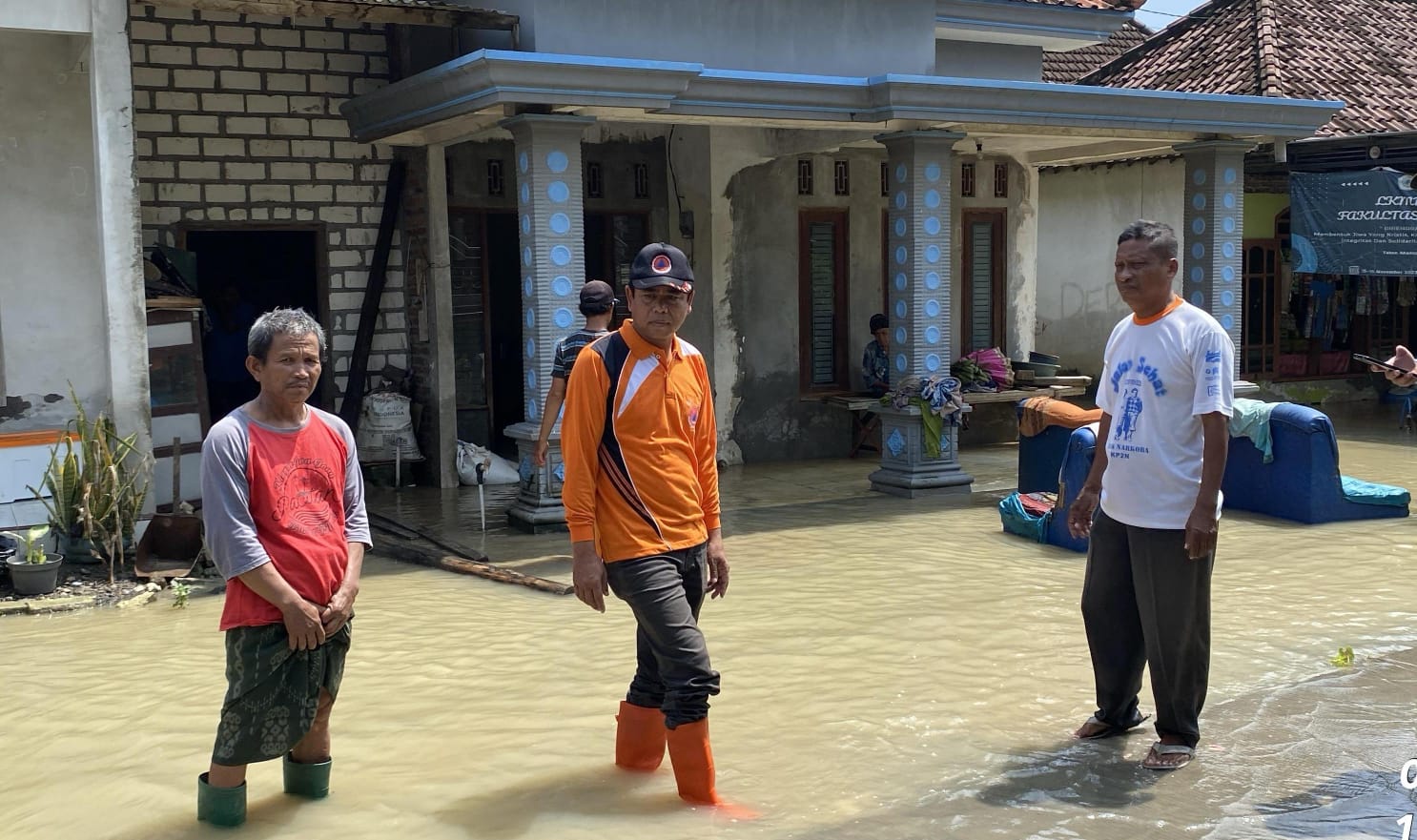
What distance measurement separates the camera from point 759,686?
19.9 feet

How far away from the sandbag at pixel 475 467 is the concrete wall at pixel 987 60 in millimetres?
5654

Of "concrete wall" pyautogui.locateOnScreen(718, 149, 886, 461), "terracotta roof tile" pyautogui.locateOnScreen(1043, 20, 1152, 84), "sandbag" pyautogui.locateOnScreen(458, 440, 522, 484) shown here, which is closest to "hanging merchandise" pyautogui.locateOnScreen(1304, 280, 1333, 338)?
"terracotta roof tile" pyautogui.locateOnScreen(1043, 20, 1152, 84)

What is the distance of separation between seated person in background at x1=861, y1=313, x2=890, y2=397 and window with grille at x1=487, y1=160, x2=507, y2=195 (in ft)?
12.6

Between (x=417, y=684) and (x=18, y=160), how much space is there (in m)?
5.12

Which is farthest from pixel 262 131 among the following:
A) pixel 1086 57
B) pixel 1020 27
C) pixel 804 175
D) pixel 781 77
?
pixel 1086 57

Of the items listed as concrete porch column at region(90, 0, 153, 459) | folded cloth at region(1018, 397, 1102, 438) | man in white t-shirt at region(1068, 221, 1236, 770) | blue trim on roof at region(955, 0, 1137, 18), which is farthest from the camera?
blue trim on roof at region(955, 0, 1137, 18)

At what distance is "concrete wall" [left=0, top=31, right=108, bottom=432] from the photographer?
8.84 m

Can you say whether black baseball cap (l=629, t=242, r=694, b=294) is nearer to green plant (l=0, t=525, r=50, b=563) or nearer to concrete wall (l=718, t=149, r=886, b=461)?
green plant (l=0, t=525, r=50, b=563)

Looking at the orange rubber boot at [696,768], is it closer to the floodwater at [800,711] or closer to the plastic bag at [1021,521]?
the floodwater at [800,711]

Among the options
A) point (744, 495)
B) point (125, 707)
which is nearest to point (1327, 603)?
point (744, 495)

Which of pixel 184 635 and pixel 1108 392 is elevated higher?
pixel 1108 392

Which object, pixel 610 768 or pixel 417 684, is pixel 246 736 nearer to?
pixel 610 768

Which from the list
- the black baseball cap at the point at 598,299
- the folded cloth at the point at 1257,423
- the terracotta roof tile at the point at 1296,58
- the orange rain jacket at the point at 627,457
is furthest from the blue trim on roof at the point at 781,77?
the terracotta roof tile at the point at 1296,58

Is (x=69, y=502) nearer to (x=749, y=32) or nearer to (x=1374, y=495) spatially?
(x=749, y=32)
